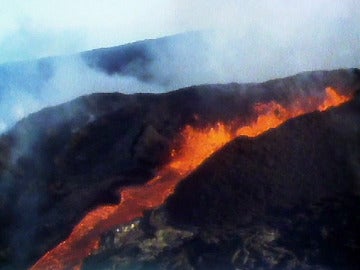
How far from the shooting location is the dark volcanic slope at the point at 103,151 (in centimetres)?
725

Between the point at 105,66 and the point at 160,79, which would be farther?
the point at 105,66

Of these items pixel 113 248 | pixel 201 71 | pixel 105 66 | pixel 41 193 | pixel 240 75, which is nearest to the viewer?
pixel 113 248

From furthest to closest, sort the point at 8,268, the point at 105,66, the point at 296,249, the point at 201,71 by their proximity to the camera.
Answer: the point at 105,66 → the point at 201,71 → the point at 8,268 → the point at 296,249

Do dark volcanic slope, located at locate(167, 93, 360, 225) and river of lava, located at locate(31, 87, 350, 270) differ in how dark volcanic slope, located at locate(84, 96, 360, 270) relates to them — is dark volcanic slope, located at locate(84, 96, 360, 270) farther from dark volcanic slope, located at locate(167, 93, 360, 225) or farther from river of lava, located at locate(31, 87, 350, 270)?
river of lava, located at locate(31, 87, 350, 270)

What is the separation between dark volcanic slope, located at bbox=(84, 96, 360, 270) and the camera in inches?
253

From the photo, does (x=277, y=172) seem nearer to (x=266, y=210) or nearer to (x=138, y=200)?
(x=266, y=210)

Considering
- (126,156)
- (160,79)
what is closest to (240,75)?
(160,79)

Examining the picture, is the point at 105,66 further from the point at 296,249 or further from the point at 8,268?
the point at 296,249

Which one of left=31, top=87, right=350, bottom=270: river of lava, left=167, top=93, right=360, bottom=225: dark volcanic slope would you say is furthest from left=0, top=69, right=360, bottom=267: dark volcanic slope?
left=167, top=93, right=360, bottom=225: dark volcanic slope

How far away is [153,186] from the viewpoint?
7.13 metres

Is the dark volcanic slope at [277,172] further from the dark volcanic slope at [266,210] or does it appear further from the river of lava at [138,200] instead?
the river of lava at [138,200]

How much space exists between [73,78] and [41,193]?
378cm

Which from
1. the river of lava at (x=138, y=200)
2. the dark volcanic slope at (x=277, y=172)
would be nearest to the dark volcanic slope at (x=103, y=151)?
the river of lava at (x=138, y=200)

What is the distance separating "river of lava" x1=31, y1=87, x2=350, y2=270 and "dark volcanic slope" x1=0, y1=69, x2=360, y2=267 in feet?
0.39
